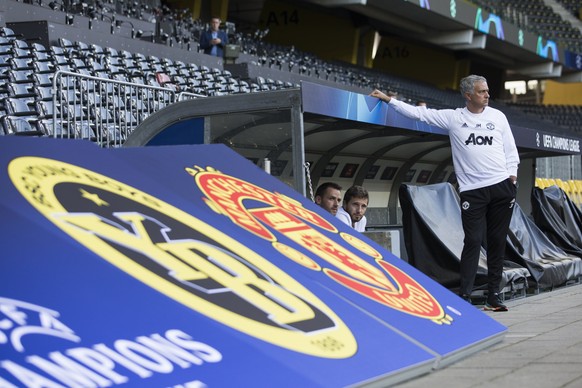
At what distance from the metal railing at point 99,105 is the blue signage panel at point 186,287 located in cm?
348

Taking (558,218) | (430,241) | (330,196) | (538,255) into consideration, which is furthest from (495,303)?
(558,218)

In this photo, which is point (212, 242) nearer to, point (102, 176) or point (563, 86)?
point (102, 176)

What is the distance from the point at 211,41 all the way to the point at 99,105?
1139cm

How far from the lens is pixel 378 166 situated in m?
11.4

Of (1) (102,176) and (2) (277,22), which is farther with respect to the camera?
(2) (277,22)

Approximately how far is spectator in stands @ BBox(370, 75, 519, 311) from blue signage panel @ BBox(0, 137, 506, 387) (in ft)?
5.76

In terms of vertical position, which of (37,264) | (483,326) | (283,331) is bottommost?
(483,326)

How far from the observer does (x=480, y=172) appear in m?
7.26

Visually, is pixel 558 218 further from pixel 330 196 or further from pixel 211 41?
pixel 211 41

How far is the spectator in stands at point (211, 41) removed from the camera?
20.0 m

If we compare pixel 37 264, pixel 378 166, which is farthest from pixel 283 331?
pixel 378 166

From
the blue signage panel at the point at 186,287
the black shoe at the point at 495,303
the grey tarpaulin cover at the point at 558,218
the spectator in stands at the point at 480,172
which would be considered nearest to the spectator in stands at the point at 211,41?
the grey tarpaulin cover at the point at 558,218

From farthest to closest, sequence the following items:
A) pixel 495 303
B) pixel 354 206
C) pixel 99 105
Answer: pixel 99 105, pixel 354 206, pixel 495 303

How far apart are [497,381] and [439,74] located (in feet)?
137
